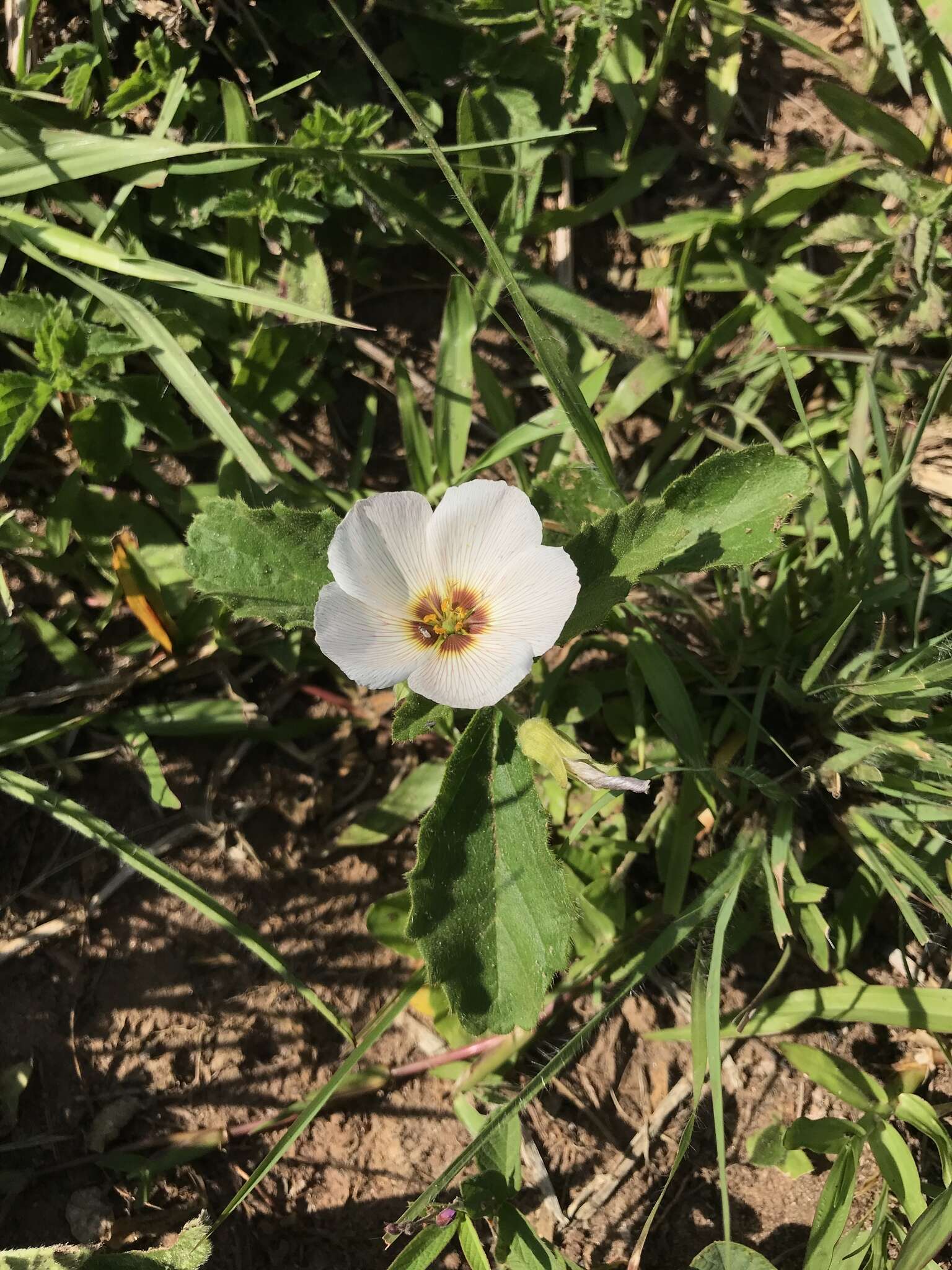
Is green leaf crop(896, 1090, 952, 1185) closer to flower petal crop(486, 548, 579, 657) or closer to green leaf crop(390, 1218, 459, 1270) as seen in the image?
green leaf crop(390, 1218, 459, 1270)

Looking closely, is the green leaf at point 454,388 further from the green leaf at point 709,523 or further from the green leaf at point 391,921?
the green leaf at point 391,921

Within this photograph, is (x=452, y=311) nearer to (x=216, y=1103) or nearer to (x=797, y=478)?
(x=797, y=478)

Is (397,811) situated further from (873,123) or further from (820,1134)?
(873,123)

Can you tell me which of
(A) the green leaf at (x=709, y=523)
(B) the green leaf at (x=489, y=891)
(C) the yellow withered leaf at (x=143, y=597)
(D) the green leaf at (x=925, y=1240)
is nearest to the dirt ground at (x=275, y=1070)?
(C) the yellow withered leaf at (x=143, y=597)

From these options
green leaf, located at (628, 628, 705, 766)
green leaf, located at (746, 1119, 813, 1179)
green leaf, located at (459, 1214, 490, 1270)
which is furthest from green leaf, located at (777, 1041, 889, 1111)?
green leaf, located at (459, 1214, 490, 1270)

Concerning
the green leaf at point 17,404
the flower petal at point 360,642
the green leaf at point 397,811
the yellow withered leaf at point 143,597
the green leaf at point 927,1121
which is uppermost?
the green leaf at point 17,404

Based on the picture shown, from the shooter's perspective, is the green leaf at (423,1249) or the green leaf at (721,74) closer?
the green leaf at (423,1249)
